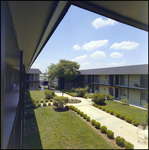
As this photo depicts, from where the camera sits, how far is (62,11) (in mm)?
993

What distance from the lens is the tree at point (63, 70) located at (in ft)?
58.8

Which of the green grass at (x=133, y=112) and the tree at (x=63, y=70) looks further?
the tree at (x=63, y=70)

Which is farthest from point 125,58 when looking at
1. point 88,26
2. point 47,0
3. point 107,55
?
point 47,0

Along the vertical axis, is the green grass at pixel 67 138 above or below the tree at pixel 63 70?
below

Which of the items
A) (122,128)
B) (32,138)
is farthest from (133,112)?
(32,138)

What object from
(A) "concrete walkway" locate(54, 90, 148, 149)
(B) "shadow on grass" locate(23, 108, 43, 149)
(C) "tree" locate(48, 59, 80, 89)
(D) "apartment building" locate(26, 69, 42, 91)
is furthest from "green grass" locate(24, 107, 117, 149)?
(D) "apartment building" locate(26, 69, 42, 91)

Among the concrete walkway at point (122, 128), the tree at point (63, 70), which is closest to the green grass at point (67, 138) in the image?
the concrete walkway at point (122, 128)

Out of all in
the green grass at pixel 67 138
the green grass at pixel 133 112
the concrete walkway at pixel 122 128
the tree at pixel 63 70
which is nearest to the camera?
the green grass at pixel 133 112

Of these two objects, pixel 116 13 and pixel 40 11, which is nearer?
pixel 116 13

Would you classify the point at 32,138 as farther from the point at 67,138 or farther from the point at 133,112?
the point at 133,112

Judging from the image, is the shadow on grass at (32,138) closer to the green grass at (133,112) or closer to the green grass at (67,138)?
the green grass at (67,138)

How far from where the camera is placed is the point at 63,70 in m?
18.0

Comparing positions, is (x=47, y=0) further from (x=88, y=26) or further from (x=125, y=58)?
(x=125, y=58)

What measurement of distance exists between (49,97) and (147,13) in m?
10.7
